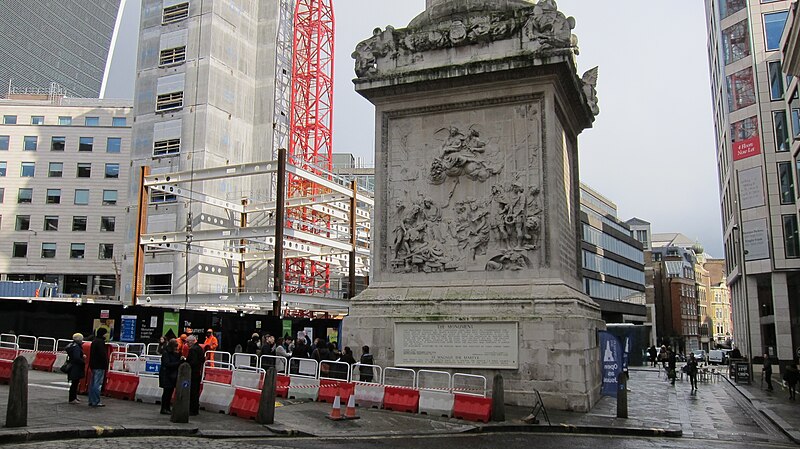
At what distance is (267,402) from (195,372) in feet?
5.94

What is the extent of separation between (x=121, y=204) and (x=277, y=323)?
157ft

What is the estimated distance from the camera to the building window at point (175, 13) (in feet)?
198

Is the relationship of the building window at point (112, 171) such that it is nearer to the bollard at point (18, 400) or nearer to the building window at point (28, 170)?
the building window at point (28, 170)

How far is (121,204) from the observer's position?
75625 mm

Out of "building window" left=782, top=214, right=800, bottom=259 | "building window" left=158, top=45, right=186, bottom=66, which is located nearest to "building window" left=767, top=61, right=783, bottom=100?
"building window" left=782, top=214, right=800, bottom=259

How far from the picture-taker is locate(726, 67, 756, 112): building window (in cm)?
4884

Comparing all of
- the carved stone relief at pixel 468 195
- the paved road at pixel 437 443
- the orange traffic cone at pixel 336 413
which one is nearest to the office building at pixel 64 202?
the carved stone relief at pixel 468 195

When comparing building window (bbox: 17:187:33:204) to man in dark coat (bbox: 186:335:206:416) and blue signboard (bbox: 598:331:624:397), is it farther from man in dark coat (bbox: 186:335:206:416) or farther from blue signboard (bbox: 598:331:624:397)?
blue signboard (bbox: 598:331:624:397)

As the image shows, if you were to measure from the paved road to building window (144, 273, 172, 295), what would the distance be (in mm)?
46716

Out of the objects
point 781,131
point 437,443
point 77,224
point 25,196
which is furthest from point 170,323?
point 25,196

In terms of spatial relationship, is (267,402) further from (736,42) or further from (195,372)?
(736,42)

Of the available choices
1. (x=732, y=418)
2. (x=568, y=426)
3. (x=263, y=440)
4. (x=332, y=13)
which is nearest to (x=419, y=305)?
(x=568, y=426)

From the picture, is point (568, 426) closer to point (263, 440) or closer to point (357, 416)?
point (357, 416)

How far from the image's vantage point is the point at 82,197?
7638 cm
